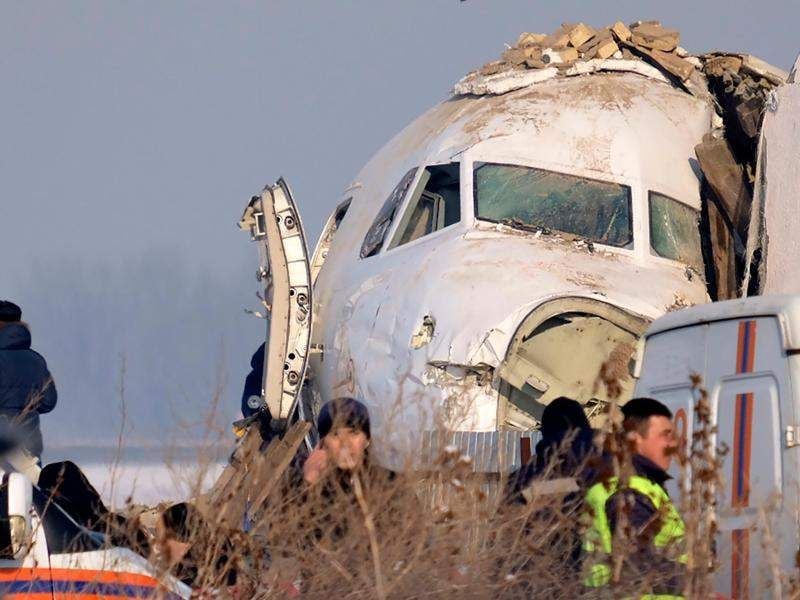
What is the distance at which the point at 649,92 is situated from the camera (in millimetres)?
14156

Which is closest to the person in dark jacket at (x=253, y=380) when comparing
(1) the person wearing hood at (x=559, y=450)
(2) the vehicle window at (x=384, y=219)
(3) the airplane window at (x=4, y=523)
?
(2) the vehicle window at (x=384, y=219)

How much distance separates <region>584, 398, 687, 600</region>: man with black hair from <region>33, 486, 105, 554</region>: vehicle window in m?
2.14

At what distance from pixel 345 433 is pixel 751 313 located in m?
2.26

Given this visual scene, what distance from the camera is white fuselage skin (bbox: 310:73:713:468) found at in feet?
37.8

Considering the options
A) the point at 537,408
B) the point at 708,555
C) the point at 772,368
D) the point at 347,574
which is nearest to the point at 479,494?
the point at 347,574

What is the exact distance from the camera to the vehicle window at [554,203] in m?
12.9

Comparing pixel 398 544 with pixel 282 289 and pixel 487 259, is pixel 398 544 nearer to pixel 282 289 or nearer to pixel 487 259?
pixel 487 259

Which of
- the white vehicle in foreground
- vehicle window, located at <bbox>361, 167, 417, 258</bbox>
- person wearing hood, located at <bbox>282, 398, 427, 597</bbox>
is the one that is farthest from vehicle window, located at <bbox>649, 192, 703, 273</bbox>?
the white vehicle in foreground

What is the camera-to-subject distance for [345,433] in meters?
7.73

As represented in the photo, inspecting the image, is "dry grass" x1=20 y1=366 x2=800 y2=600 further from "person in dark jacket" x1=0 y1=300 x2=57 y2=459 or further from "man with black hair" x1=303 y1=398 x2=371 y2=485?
"person in dark jacket" x1=0 y1=300 x2=57 y2=459

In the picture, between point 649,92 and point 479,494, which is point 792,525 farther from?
point 649,92

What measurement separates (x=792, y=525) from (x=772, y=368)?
917 millimetres

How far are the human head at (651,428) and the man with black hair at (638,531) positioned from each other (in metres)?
0.15

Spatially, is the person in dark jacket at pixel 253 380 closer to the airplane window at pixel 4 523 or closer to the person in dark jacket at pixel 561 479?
the person in dark jacket at pixel 561 479
